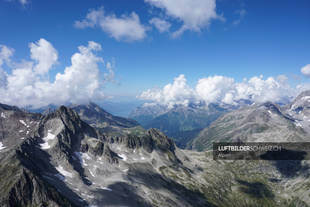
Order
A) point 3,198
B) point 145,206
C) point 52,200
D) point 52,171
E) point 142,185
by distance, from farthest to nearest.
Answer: point 142,185
point 52,171
point 145,206
point 52,200
point 3,198

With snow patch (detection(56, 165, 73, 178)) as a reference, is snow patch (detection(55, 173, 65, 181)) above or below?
below

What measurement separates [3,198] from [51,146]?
97.3m

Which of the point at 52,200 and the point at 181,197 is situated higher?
the point at 181,197

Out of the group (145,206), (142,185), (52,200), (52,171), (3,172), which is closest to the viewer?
(52,200)

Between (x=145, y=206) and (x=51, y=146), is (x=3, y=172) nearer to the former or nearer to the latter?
(x=51, y=146)

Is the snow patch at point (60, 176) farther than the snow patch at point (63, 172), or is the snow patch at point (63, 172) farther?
the snow patch at point (63, 172)

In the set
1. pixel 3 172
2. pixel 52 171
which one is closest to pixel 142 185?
pixel 52 171

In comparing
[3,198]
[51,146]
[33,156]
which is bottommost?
[3,198]

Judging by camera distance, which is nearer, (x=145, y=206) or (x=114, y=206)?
(x=114, y=206)

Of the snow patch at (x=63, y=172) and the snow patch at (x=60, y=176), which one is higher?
the snow patch at (x=63, y=172)

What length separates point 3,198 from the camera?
10150 cm

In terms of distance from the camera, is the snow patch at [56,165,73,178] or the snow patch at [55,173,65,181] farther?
the snow patch at [56,165,73,178]

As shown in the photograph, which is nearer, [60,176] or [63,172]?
[60,176]

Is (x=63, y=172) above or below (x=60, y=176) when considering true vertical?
above
